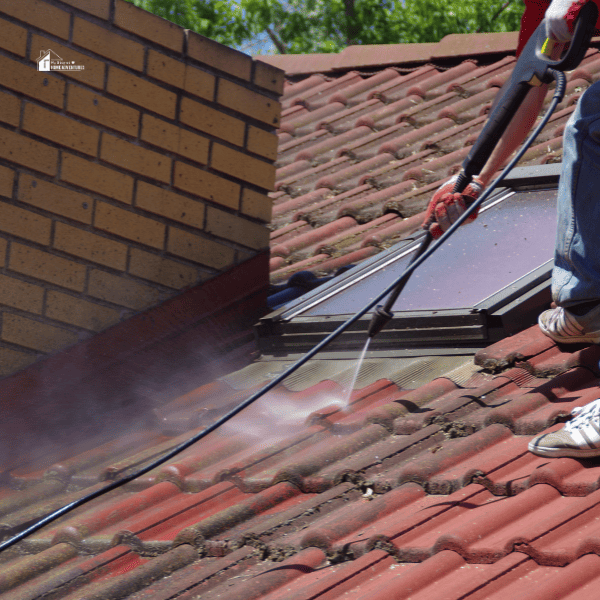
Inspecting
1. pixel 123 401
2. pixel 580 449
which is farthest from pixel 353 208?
pixel 580 449

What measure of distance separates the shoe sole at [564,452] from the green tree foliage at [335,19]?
18.1 meters

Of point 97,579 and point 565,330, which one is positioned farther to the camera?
point 565,330

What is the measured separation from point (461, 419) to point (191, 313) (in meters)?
1.15

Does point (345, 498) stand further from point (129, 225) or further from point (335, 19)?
point (335, 19)

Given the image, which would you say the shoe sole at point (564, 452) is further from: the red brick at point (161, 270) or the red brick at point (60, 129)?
the red brick at point (60, 129)

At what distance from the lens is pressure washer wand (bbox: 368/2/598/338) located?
2.10m

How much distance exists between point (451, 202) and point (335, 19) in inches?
855

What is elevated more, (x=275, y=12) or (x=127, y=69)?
(x=275, y=12)

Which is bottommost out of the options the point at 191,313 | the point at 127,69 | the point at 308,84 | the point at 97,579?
the point at 97,579

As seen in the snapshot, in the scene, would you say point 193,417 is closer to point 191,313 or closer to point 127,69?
point 191,313

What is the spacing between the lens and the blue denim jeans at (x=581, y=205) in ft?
6.93

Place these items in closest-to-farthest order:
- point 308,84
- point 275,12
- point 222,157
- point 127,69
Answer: point 127,69
point 222,157
point 308,84
point 275,12

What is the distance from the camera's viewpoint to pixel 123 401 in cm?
276

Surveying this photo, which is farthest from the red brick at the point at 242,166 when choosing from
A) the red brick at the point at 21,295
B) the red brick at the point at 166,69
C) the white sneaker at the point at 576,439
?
the white sneaker at the point at 576,439
